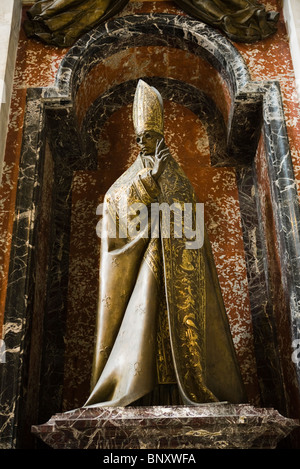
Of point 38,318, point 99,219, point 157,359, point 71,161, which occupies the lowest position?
point 157,359

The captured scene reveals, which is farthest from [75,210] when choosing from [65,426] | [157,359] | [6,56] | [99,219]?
[65,426]

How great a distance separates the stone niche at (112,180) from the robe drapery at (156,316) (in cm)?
48

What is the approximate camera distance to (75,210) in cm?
461

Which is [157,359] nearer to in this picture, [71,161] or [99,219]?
[99,219]

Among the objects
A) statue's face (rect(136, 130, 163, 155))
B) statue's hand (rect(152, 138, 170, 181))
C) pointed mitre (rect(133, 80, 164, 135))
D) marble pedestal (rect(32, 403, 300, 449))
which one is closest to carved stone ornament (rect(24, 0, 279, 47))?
pointed mitre (rect(133, 80, 164, 135))

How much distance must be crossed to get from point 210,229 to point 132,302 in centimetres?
135

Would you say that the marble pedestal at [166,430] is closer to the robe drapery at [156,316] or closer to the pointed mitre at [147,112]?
the robe drapery at [156,316]

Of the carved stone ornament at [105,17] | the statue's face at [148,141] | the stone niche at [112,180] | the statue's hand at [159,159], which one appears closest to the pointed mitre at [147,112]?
the statue's face at [148,141]

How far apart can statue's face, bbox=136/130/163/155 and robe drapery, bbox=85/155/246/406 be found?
24 cm

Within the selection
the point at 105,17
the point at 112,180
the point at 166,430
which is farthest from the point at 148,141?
the point at 166,430

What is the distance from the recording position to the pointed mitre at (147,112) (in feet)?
12.9

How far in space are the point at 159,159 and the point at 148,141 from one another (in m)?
0.20

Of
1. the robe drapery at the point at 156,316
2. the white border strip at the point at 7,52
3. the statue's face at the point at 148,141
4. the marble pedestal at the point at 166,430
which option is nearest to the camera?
the marble pedestal at the point at 166,430

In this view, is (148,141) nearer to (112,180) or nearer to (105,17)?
(112,180)
